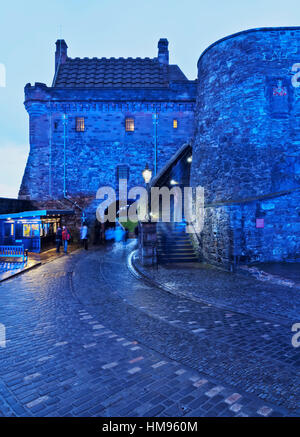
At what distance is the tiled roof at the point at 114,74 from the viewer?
24375 millimetres

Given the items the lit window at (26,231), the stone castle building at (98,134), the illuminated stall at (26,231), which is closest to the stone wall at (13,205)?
the stone castle building at (98,134)

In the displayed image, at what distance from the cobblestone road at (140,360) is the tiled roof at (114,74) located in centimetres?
2218

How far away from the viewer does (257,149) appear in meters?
11.7

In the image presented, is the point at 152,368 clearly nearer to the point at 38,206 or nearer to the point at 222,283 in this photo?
the point at 222,283

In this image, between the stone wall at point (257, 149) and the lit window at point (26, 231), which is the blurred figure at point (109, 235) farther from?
the stone wall at point (257, 149)

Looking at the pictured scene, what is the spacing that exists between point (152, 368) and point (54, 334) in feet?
7.12

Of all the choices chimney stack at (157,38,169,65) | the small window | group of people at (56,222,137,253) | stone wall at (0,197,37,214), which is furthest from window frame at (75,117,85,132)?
chimney stack at (157,38,169,65)

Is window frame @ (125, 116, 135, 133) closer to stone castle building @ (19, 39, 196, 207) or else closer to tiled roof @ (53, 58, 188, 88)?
stone castle building @ (19, 39, 196, 207)

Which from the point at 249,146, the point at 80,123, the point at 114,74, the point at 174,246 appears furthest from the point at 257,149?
the point at 114,74

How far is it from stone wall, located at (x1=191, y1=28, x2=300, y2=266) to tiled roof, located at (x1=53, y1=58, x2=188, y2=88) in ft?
43.6

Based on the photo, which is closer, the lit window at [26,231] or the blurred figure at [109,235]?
the lit window at [26,231]

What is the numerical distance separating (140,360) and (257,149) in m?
10.3

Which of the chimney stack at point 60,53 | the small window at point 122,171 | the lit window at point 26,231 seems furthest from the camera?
the chimney stack at point 60,53

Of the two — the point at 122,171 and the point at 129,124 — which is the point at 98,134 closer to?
the point at 129,124
